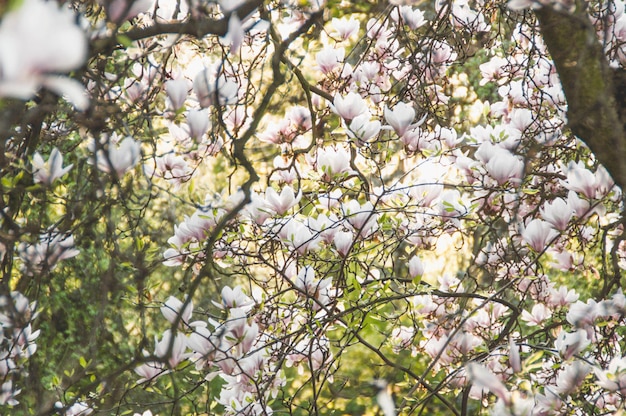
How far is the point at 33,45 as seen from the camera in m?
0.50

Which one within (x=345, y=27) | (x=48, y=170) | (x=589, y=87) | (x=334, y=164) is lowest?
(x=589, y=87)

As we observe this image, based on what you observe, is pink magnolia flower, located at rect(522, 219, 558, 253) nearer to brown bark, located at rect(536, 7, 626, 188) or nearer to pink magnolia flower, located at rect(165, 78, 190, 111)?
brown bark, located at rect(536, 7, 626, 188)

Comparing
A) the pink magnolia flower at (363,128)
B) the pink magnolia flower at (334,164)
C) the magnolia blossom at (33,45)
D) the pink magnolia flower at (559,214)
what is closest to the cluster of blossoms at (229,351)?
the pink magnolia flower at (334,164)

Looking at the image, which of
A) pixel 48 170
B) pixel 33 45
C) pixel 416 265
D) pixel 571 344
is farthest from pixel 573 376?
pixel 33 45

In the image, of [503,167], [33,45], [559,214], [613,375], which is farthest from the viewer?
[503,167]

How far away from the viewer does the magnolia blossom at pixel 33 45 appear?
481 mm

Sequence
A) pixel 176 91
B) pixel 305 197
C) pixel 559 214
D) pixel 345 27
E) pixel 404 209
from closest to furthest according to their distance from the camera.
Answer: pixel 176 91
pixel 559 214
pixel 404 209
pixel 305 197
pixel 345 27

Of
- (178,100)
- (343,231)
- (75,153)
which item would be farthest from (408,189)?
→ (75,153)

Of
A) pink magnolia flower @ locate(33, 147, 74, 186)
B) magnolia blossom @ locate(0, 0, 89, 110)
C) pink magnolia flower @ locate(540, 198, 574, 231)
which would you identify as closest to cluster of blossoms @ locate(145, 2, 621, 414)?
pink magnolia flower @ locate(540, 198, 574, 231)

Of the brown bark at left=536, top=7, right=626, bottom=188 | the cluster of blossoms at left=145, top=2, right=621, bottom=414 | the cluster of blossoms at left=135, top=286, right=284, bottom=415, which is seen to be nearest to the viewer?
the brown bark at left=536, top=7, right=626, bottom=188

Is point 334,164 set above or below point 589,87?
above

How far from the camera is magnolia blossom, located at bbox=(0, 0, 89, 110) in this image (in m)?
0.48

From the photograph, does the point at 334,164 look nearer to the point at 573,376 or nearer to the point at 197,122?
the point at 197,122

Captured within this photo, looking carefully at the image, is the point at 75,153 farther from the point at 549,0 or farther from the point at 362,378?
the point at 549,0
